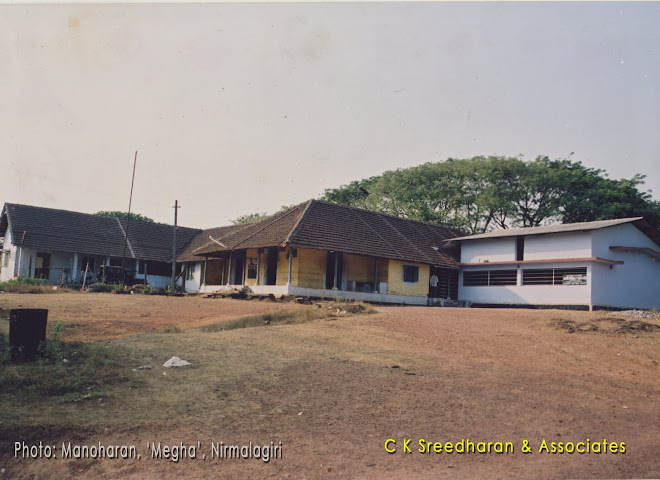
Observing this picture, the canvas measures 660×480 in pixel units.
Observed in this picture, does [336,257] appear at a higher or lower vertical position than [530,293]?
higher

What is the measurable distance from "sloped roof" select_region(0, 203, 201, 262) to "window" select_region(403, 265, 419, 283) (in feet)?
57.8

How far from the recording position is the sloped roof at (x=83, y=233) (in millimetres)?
31250

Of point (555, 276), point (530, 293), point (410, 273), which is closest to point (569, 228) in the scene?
point (555, 276)

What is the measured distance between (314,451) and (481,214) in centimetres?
3627

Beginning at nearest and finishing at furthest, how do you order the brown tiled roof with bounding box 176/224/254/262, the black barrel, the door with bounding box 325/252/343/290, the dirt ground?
1. the dirt ground
2. the black barrel
3. the door with bounding box 325/252/343/290
4. the brown tiled roof with bounding box 176/224/254/262

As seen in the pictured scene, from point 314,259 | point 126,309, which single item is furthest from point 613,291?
point 126,309

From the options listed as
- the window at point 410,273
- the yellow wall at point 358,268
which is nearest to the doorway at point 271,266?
the yellow wall at point 358,268

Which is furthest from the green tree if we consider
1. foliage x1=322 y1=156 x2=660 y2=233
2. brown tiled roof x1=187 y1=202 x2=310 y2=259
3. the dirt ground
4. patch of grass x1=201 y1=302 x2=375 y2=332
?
the dirt ground

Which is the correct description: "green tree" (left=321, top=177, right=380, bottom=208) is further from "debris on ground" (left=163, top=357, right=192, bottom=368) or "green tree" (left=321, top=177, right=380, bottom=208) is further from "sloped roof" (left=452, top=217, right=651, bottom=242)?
"debris on ground" (left=163, top=357, right=192, bottom=368)

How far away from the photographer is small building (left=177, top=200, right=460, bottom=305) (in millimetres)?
23125

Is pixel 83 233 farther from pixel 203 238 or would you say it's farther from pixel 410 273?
pixel 410 273

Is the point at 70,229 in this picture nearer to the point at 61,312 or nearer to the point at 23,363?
the point at 61,312

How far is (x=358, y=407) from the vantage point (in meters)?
6.87

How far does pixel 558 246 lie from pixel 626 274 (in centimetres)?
328
